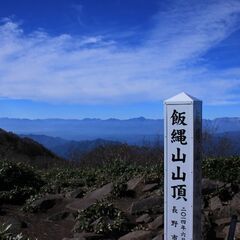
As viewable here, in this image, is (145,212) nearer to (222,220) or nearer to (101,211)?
(101,211)

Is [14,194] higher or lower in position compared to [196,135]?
lower

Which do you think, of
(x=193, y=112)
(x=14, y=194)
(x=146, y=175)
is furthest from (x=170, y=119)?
(x=14, y=194)

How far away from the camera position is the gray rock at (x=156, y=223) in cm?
953

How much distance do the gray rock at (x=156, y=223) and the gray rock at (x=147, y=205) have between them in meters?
0.68

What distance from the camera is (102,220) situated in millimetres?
10062

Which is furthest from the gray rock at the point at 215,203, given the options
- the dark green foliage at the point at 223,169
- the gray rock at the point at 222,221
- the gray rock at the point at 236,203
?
the dark green foliage at the point at 223,169

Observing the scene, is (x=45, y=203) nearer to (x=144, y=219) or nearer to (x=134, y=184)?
(x=134, y=184)

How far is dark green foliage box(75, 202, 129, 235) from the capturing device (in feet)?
32.2

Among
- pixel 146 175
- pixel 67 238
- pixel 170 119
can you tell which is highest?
pixel 170 119

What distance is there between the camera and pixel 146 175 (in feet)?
42.0

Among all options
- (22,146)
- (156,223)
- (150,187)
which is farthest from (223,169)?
(22,146)

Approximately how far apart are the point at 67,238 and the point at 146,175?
345cm

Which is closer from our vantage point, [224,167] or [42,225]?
[42,225]

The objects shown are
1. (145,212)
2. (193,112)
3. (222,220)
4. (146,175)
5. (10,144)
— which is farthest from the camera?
(10,144)
